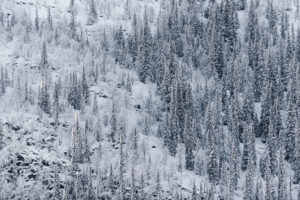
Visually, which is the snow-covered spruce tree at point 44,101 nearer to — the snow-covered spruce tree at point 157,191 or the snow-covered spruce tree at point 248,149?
the snow-covered spruce tree at point 157,191

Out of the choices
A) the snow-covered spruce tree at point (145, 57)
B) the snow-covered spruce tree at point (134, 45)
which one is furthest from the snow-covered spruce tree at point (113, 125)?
the snow-covered spruce tree at point (134, 45)

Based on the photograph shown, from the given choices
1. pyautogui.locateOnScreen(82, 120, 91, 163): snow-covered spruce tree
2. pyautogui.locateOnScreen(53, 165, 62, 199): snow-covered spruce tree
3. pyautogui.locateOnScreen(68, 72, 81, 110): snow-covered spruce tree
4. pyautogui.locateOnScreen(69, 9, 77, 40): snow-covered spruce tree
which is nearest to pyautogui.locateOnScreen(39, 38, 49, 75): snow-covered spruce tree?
pyautogui.locateOnScreen(68, 72, 81, 110): snow-covered spruce tree

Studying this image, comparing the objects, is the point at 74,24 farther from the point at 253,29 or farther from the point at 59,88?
the point at 253,29

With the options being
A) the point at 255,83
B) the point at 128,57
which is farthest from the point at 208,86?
the point at 128,57

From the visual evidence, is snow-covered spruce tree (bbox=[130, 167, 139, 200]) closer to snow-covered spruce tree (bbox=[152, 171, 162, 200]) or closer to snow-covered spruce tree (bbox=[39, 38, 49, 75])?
snow-covered spruce tree (bbox=[152, 171, 162, 200])

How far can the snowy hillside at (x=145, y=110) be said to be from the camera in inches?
5212

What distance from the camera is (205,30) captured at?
7766 inches

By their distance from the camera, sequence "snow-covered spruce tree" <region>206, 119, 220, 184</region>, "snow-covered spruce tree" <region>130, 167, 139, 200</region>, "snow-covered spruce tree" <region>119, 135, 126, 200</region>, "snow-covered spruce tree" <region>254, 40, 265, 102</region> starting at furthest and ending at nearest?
"snow-covered spruce tree" <region>254, 40, 265, 102</region>
"snow-covered spruce tree" <region>206, 119, 220, 184</region>
"snow-covered spruce tree" <region>119, 135, 126, 200</region>
"snow-covered spruce tree" <region>130, 167, 139, 200</region>

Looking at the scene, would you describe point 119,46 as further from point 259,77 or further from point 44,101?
point 259,77

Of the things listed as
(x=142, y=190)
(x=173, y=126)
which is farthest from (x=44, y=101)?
(x=142, y=190)

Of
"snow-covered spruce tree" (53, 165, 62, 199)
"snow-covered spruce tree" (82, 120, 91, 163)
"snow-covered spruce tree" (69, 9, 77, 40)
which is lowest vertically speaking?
"snow-covered spruce tree" (53, 165, 62, 199)

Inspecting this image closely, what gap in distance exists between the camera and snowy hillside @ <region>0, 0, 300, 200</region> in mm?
132375

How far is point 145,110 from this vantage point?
155m

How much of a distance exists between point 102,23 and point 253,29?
5444cm
